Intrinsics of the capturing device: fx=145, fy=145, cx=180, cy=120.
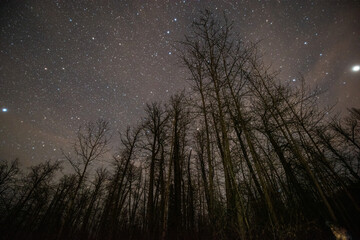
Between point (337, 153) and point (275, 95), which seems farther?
point (337, 153)

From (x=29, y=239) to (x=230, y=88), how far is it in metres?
15.8

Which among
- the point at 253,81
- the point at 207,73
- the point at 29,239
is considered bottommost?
the point at 29,239

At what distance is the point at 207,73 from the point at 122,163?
44.2 ft

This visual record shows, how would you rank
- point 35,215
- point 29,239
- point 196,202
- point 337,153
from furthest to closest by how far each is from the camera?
1. point 35,215
2. point 196,202
3. point 337,153
4. point 29,239

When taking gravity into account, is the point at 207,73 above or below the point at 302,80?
below

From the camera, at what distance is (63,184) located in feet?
79.0

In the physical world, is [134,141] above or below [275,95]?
above

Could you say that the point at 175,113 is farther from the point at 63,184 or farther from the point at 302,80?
the point at 63,184

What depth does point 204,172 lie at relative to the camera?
14.3m

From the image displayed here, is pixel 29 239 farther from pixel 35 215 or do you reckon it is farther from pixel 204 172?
pixel 35 215

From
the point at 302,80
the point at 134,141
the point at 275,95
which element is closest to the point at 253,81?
the point at 275,95

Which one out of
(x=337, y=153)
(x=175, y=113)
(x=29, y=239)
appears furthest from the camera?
(x=337, y=153)

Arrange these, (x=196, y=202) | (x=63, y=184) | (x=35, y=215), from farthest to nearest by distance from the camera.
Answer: (x=63, y=184)
(x=35, y=215)
(x=196, y=202)

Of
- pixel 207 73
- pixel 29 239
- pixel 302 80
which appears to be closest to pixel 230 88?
pixel 207 73
